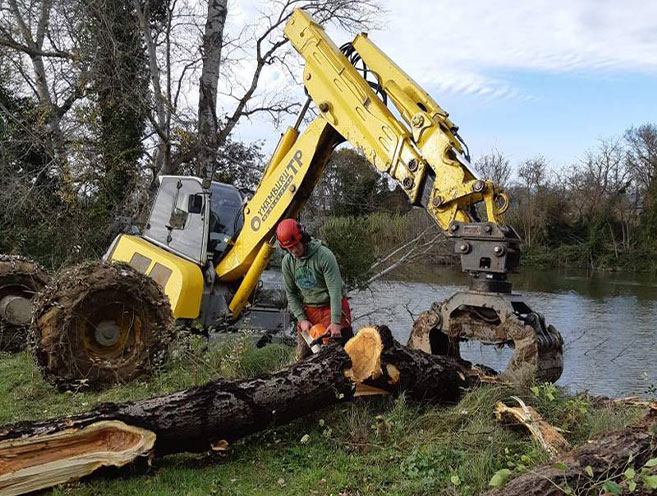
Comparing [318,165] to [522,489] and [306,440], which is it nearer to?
[306,440]

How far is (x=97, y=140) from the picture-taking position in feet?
47.4

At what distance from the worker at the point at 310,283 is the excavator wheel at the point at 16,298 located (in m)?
4.62

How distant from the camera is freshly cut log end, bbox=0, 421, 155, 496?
3.57 metres

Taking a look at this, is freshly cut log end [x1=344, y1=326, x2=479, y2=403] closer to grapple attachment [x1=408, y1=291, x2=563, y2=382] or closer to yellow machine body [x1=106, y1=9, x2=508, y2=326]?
grapple attachment [x1=408, y1=291, x2=563, y2=382]

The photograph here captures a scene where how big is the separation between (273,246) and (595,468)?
182 inches

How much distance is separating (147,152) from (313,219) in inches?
174

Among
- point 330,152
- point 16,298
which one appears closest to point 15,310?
point 16,298

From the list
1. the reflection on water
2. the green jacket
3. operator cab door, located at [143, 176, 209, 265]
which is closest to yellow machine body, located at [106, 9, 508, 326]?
operator cab door, located at [143, 176, 209, 265]

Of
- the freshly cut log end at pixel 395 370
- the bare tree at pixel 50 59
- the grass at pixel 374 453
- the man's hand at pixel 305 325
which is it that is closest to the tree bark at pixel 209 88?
the bare tree at pixel 50 59

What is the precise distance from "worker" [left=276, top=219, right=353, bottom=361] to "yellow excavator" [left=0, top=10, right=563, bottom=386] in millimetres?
809

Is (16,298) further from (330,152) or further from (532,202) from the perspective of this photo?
(532,202)

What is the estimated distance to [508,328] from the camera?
15.6ft

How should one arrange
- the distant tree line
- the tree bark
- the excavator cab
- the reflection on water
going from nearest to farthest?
the excavator cab
the reflection on water
the tree bark
the distant tree line

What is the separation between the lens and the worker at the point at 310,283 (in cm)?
527
